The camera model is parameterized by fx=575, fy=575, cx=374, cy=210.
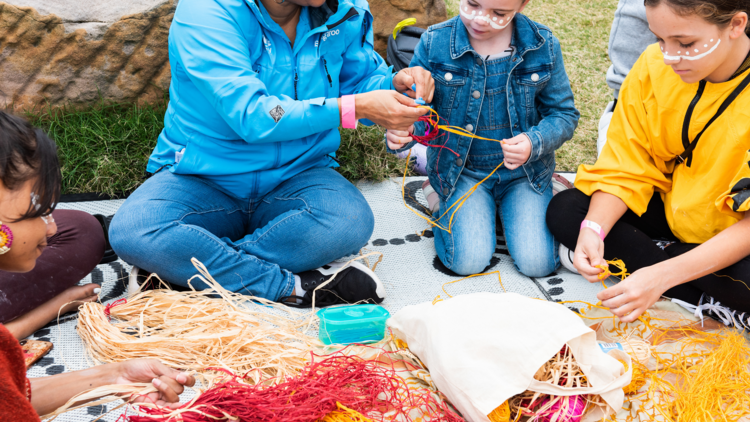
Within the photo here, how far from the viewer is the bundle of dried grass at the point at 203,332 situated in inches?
70.6

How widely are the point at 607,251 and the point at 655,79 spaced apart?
0.66 meters

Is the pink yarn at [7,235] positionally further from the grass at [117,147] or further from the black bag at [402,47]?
the black bag at [402,47]

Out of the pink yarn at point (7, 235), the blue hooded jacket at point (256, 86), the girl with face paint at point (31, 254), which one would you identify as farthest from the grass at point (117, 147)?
the pink yarn at point (7, 235)

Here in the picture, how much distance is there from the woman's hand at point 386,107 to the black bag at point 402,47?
4.14 ft

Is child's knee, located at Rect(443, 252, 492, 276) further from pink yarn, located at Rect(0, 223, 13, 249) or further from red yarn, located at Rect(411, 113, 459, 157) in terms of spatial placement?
pink yarn, located at Rect(0, 223, 13, 249)

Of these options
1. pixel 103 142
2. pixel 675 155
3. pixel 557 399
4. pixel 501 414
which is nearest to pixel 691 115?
pixel 675 155

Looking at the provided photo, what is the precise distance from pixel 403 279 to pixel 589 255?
728 millimetres

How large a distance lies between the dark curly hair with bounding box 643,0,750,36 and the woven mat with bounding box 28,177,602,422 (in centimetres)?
107

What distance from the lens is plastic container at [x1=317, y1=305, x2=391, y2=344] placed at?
1.93m

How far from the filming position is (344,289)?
2.16 m

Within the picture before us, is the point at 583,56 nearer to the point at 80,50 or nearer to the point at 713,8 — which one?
the point at 713,8

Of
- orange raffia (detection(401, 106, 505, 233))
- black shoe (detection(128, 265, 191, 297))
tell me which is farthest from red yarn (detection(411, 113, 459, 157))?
black shoe (detection(128, 265, 191, 297))

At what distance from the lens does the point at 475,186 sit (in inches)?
98.7

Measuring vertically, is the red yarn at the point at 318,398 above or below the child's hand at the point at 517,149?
below
